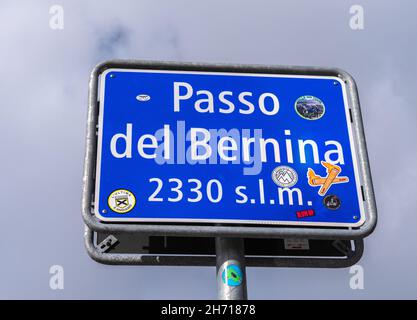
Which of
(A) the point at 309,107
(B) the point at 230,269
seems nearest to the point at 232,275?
(B) the point at 230,269

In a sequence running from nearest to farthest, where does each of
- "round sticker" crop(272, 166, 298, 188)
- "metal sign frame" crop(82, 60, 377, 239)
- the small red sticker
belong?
"metal sign frame" crop(82, 60, 377, 239), the small red sticker, "round sticker" crop(272, 166, 298, 188)

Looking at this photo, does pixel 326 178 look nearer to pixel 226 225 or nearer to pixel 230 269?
pixel 226 225

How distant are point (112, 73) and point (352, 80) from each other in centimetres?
168

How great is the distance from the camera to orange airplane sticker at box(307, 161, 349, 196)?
419 cm

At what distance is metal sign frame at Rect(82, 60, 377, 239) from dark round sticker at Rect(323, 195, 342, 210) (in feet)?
0.49

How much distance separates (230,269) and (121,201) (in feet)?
2.48

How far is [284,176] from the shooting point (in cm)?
421

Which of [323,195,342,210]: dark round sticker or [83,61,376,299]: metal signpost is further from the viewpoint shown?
[323,195,342,210]: dark round sticker

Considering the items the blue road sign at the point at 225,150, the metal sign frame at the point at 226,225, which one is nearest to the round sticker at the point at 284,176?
the blue road sign at the point at 225,150

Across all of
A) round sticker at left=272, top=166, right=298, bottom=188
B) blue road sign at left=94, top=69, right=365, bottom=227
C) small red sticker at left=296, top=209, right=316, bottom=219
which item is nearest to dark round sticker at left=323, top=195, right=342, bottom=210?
blue road sign at left=94, top=69, right=365, bottom=227

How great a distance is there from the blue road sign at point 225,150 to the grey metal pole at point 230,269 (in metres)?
0.15

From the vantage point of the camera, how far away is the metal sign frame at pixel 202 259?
13.2 ft

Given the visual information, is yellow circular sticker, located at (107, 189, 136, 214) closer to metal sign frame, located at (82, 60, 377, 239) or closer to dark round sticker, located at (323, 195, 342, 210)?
metal sign frame, located at (82, 60, 377, 239)
